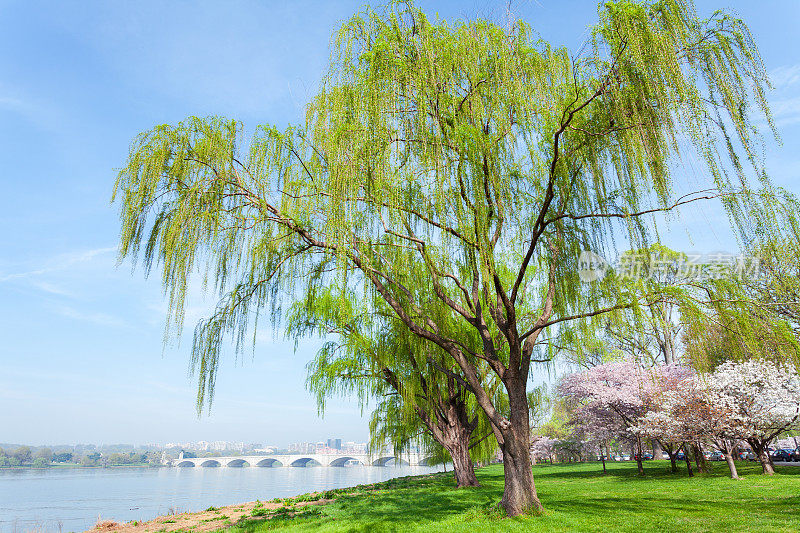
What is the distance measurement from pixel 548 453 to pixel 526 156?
120 feet

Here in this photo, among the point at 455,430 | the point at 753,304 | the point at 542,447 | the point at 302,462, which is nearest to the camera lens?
the point at 753,304

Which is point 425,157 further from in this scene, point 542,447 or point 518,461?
point 542,447

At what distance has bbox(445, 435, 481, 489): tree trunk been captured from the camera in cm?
1310

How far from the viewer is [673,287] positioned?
18.7 feet

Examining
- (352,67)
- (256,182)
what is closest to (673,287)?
(352,67)

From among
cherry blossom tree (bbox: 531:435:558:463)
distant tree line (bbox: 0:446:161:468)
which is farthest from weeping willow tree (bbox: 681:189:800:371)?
distant tree line (bbox: 0:446:161:468)

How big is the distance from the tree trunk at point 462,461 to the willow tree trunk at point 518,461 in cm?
641

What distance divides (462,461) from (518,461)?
7024 millimetres

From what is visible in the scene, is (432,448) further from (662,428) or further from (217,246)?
(217,246)

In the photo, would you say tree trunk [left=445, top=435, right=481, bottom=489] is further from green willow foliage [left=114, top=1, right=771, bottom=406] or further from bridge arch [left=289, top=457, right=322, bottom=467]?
bridge arch [left=289, top=457, right=322, bottom=467]

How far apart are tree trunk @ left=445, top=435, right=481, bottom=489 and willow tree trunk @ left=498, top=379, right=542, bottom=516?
6.41 m

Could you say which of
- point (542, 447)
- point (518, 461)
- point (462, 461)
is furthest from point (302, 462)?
point (518, 461)

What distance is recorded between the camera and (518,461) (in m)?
6.80

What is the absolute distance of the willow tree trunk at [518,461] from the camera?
6684 millimetres
